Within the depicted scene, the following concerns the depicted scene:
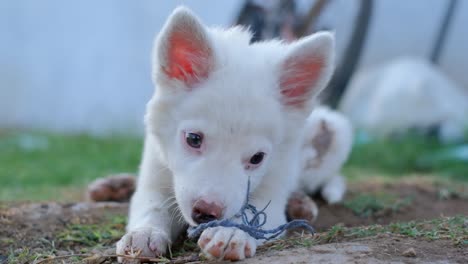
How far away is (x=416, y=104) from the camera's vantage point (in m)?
9.52

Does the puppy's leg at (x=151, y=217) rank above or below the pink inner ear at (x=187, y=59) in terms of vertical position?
below

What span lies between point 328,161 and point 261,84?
167cm

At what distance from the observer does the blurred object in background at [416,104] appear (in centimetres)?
938

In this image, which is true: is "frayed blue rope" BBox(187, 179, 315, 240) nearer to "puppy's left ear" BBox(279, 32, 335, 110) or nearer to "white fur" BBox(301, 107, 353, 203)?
"puppy's left ear" BBox(279, 32, 335, 110)

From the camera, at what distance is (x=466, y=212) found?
438 centimetres

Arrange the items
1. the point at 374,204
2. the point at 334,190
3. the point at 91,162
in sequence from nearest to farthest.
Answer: the point at 374,204, the point at 334,190, the point at 91,162

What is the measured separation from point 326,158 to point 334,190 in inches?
9.3

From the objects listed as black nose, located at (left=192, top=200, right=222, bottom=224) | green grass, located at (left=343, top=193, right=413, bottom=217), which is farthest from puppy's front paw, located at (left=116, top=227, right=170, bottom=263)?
green grass, located at (left=343, top=193, right=413, bottom=217)

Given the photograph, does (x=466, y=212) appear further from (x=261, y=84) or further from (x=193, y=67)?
(x=193, y=67)

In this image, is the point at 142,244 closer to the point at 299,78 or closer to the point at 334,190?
the point at 299,78

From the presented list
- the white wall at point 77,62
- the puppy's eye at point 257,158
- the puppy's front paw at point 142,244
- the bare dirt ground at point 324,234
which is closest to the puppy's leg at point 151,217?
the puppy's front paw at point 142,244

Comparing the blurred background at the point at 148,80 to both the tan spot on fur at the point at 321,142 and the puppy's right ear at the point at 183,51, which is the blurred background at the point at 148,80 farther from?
the puppy's right ear at the point at 183,51

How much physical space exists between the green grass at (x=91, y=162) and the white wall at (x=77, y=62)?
7.15ft

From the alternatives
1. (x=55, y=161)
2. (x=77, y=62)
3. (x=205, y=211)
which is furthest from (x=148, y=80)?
(x=205, y=211)
